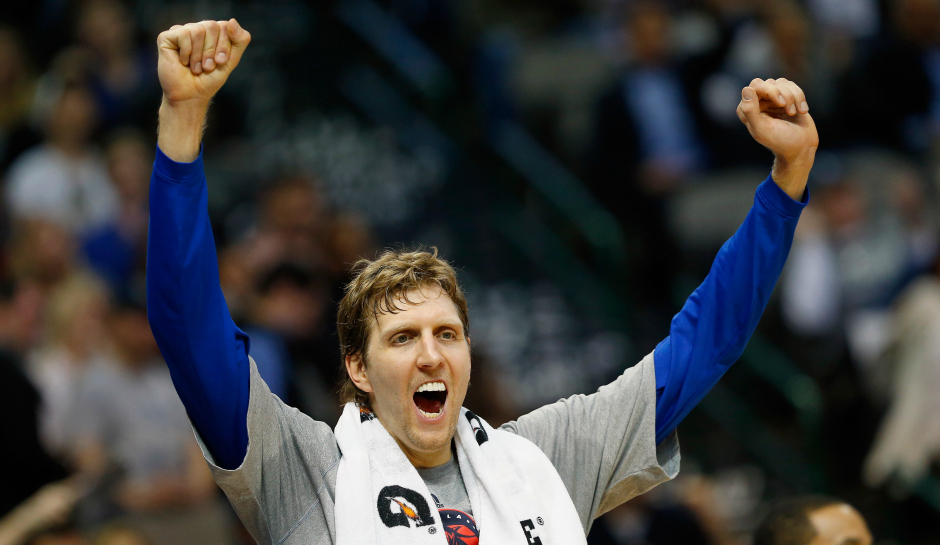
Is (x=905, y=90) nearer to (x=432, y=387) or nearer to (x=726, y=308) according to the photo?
(x=726, y=308)

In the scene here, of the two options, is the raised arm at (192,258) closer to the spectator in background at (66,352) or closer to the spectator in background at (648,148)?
the spectator in background at (66,352)

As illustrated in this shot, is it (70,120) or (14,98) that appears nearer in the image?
(70,120)

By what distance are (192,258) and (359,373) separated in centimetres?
64

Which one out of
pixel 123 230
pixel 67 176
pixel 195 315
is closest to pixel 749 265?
pixel 195 315

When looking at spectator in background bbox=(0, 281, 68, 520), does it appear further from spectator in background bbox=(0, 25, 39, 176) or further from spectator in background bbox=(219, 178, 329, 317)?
spectator in background bbox=(0, 25, 39, 176)

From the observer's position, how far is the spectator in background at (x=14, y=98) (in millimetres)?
7059

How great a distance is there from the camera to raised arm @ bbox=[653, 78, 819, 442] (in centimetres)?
254

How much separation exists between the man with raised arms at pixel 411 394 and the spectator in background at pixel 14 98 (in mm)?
5110

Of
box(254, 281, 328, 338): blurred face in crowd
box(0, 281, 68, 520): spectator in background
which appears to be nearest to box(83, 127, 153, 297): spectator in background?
box(254, 281, 328, 338): blurred face in crowd

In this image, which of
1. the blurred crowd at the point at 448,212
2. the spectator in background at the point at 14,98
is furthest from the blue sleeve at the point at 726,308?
the spectator in background at the point at 14,98

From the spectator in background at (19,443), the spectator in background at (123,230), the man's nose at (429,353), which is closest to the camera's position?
the man's nose at (429,353)

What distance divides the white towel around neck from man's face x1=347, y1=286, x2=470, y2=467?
6cm

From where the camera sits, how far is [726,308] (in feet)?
8.60

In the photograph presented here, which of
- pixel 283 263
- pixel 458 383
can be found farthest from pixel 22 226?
pixel 458 383
